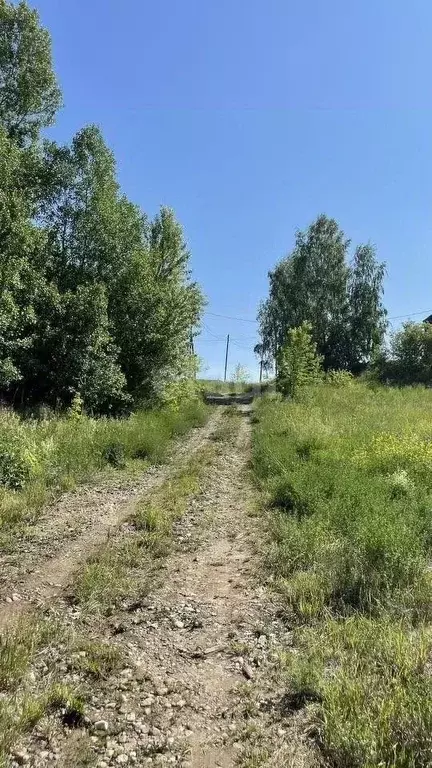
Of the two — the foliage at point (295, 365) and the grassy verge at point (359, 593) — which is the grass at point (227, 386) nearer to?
the foliage at point (295, 365)

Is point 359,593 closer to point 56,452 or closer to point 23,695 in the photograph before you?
point 23,695

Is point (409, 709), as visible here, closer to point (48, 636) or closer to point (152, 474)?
point (48, 636)

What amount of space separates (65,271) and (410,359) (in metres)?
30.2

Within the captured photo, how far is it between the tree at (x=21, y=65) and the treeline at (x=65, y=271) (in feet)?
0.13

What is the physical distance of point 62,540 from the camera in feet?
20.6

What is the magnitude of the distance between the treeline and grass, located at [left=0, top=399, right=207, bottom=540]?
325 centimetres

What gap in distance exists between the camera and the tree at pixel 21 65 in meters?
18.1

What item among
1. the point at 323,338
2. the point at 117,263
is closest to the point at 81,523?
the point at 117,263

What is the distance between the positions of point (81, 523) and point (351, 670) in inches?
188

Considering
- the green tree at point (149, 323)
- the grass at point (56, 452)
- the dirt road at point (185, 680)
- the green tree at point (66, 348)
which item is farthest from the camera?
the green tree at point (149, 323)

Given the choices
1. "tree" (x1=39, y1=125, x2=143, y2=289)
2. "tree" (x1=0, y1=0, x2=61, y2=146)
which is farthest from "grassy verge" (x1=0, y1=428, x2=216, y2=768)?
"tree" (x1=0, y1=0, x2=61, y2=146)

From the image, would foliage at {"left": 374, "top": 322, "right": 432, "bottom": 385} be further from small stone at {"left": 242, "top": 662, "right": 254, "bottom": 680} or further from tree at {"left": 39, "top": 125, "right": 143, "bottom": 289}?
small stone at {"left": 242, "top": 662, "right": 254, "bottom": 680}

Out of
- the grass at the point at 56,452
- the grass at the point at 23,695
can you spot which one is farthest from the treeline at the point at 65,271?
the grass at the point at 23,695

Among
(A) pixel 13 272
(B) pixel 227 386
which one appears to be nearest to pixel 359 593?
(A) pixel 13 272
